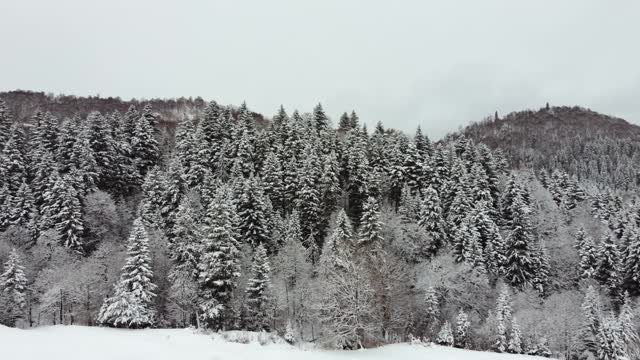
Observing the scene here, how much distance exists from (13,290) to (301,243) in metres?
30.4

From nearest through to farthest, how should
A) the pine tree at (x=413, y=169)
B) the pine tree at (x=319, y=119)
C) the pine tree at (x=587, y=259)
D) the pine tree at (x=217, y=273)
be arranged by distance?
1. the pine tree at (x=217, y=273)
2. the pine tree at (x=587, y=259)
3. the pine tree at (x=413, y=169)
4. the pine tree at (x=319, y=119)

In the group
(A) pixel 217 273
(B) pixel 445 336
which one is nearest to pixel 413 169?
(B) pixel 445 336

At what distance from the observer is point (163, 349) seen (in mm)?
19469

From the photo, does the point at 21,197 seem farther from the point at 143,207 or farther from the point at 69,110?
the point at 69,110

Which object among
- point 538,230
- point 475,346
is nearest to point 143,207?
point 475,346

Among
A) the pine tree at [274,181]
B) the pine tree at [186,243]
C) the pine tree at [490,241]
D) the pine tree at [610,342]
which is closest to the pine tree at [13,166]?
the pine tree at [186,243]

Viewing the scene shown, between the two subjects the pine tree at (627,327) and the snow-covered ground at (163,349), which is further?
the pine tree at (627,327)

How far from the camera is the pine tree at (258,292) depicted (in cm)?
4469

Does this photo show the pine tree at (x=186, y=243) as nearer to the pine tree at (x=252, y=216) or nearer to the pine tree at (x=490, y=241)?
the pine tree at (x=252, y=216)

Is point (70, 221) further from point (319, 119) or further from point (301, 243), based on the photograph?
point (319, 119)

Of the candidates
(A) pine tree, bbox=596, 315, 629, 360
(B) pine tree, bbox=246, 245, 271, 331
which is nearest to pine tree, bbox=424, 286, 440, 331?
(A) pine tree, bbox=596, 315, 629, 360

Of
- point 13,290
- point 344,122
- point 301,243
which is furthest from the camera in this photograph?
point 344,122

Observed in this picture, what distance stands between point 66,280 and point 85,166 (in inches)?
889

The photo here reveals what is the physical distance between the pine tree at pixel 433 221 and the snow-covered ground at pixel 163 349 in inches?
1358
